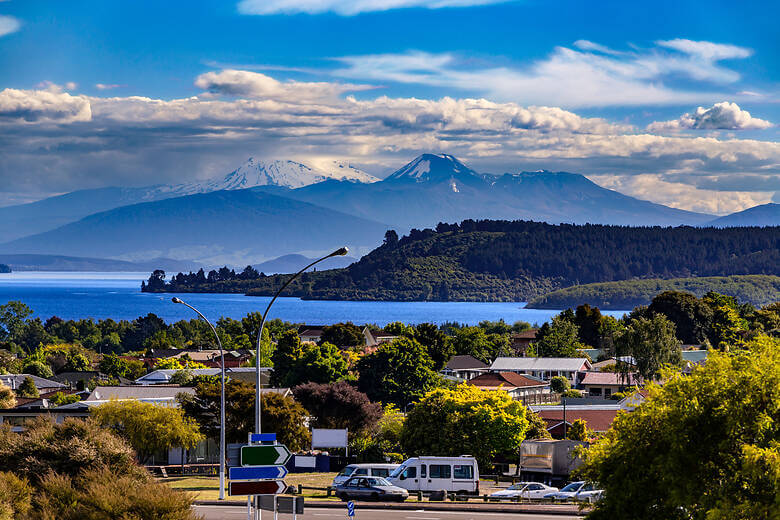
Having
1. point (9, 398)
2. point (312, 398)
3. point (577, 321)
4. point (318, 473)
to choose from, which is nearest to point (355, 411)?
point (312, 398)

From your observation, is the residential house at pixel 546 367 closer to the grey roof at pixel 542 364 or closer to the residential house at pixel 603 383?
the grey roof at pixel 542 364

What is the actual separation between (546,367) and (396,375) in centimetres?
4102

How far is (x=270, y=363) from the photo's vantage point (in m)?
132

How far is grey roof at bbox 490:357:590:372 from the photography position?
127 meters

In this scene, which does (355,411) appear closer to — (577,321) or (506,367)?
(506,367)

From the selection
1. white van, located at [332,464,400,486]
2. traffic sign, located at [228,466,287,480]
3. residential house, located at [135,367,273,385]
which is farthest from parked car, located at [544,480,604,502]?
residential house, located at [135,367,273,385]

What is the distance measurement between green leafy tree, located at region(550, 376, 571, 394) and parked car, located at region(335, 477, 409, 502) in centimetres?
6854

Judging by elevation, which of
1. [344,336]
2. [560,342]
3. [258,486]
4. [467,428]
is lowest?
[467,428]

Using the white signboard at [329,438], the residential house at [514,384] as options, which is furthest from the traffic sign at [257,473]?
the residential house at [514,384]

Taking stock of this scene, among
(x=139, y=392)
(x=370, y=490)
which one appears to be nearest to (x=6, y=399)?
(x=139, y=392)

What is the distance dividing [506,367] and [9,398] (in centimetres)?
6734

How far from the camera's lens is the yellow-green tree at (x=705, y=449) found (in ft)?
72.9

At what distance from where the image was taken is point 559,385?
113 m

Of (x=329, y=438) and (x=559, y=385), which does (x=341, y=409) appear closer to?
(x=329, y=438)
